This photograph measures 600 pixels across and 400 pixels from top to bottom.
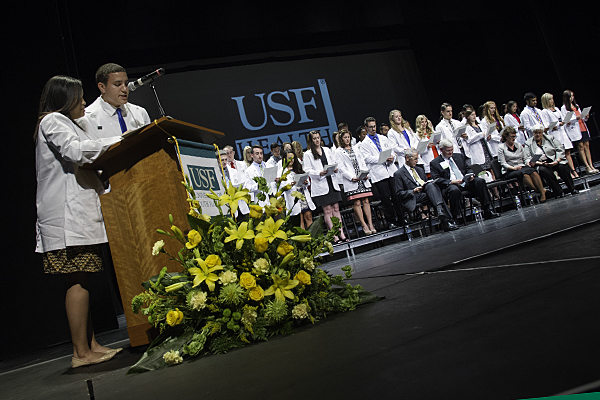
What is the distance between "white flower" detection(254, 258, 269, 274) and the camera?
125cm

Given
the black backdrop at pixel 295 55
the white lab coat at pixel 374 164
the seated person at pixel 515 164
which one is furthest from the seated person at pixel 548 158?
the black backdrop at pixel 295 55

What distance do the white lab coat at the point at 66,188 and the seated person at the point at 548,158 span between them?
19.3ft

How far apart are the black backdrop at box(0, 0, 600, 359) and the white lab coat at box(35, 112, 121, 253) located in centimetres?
144

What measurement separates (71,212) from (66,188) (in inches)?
4.6

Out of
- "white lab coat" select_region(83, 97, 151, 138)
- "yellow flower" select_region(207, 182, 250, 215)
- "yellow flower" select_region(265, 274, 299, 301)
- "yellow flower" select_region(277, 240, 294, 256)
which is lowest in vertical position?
"yellow flower" select_region(265, 274, 299, 301)

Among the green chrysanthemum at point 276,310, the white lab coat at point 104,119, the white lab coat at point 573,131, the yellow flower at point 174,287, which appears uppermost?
the white lab coat at point 104,119

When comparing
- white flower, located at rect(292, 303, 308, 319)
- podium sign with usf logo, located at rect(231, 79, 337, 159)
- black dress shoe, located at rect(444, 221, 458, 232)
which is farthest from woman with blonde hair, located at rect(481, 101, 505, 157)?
white flower, located at rect(292, 303, 308, 319)

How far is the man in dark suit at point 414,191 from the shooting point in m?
5.20

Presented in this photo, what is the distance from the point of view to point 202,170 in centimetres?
183

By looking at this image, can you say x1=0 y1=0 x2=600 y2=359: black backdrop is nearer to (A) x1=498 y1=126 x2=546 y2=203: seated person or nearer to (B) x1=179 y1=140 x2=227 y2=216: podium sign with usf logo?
(B) x1=179 y1=140 x2=227 y2=216: podium sign with usf logo

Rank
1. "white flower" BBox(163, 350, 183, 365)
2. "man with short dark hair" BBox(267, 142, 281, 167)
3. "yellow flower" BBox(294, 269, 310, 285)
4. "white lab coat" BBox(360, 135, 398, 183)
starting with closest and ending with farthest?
"white flower" BBox(163, 350, 183, 365), "yellow flower" BBox(294, 269, 310, 285), "white lab coat" BBox(360, 135, 398, 183), "man with short dark hair" BBox(267, 142, 281, 167)

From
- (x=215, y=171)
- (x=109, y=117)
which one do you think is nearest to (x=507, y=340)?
(x=215, y=171)

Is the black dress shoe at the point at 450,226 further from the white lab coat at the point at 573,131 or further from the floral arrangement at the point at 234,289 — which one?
the floral arrangement at the point at 234,289

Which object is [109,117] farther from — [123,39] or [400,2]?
[400,2]
